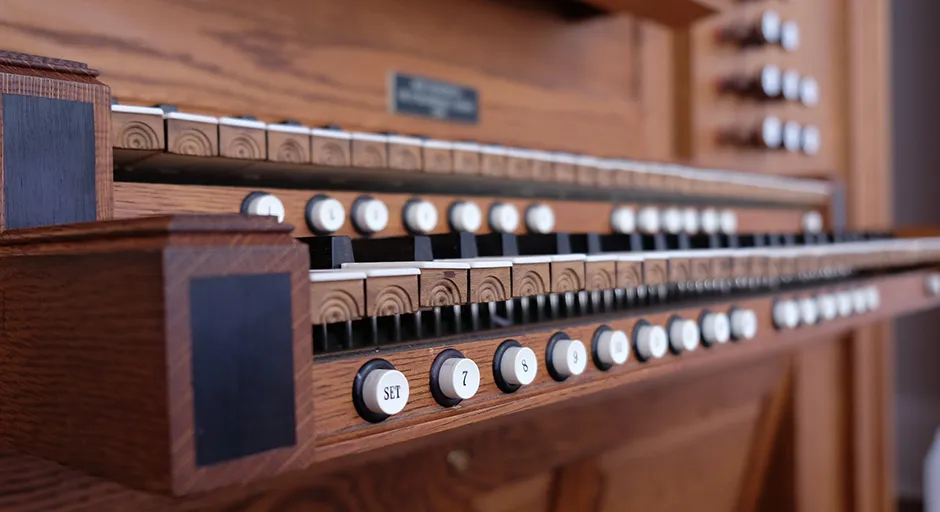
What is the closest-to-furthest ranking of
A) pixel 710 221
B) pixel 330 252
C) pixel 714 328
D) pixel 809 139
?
1. pixel 330 252
2. pixel 714 328
3. pixel 710 221
4. pixel 809 139

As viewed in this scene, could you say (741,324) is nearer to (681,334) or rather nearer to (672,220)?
(681,334)

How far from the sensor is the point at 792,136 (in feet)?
4.77

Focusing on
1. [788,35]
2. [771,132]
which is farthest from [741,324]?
[788,35]

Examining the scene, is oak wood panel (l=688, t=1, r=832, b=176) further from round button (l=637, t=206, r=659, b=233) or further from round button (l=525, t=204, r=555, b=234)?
round button (l=525, t=204, r=555, b=234)

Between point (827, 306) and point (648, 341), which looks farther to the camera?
point (827, 306)

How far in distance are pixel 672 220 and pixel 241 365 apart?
0.83 meters

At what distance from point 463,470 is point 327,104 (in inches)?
19.2

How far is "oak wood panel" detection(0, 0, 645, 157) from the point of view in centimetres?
72

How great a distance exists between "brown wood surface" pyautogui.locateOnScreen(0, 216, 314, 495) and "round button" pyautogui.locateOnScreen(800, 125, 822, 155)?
4.36 ft

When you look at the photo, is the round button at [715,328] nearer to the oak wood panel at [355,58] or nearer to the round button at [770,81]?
the oak wood panel at [355,58]

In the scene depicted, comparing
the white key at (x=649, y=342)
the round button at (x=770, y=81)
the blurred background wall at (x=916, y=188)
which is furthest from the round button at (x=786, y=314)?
the blurred background wall at (x=916, y=188)

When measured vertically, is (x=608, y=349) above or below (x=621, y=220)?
below

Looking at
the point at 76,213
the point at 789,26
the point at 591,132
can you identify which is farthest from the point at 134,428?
the point at 789,26

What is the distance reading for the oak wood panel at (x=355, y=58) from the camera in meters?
0.72
